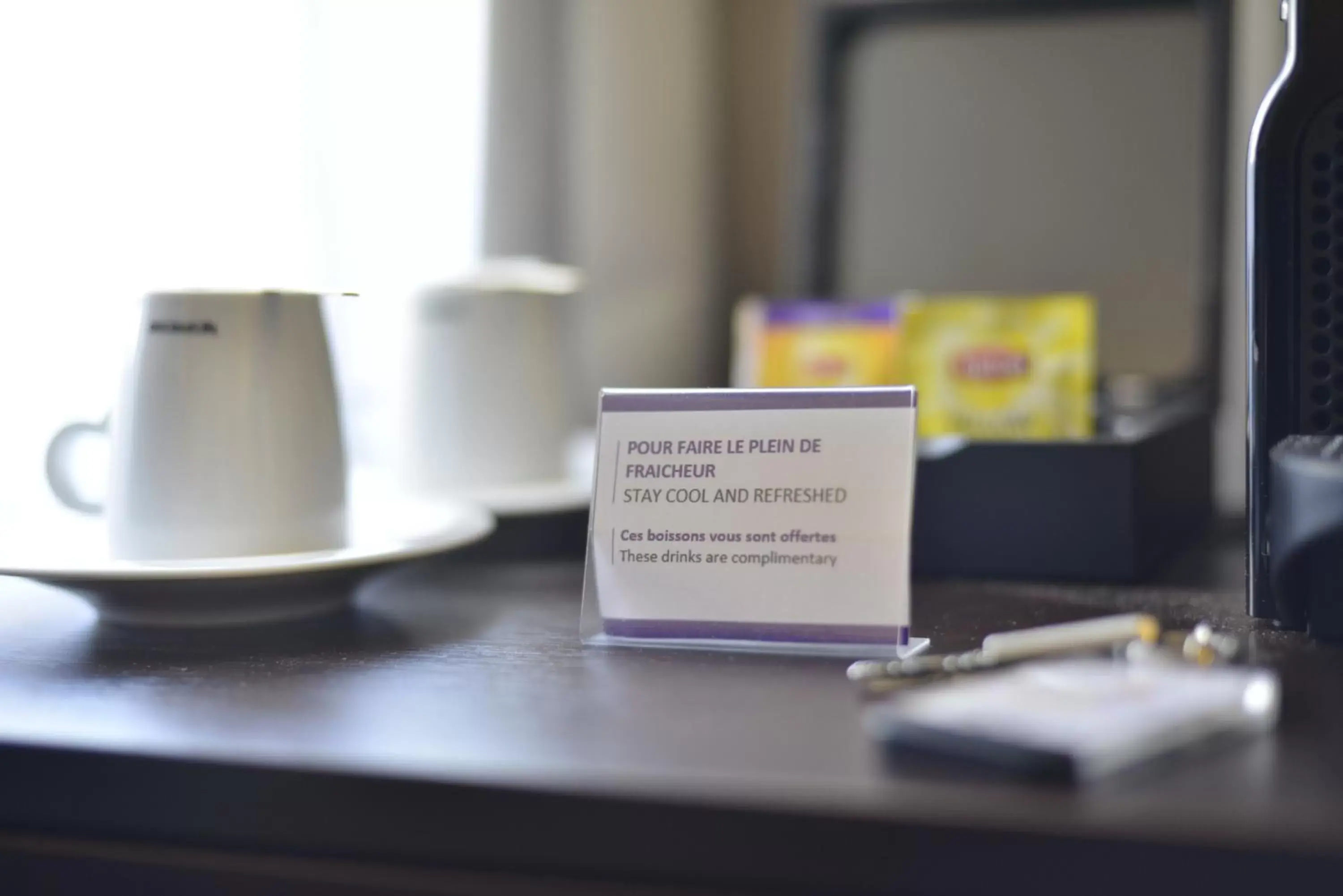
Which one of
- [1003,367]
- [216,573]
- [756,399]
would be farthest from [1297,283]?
[216,573]

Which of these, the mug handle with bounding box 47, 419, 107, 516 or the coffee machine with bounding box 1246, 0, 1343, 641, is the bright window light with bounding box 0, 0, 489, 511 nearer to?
the mug handle with bounding box 47, 419, 107, 516

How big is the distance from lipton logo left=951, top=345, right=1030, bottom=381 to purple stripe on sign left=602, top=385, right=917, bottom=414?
373 mm

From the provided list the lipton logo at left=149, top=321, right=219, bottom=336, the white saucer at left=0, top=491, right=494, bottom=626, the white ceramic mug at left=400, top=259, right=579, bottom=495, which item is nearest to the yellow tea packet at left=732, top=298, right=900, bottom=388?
the white ceramic mug at left=400, top=259, right=579, bottom=495

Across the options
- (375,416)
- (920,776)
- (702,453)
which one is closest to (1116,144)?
(375,416)

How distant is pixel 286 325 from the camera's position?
0.63 m

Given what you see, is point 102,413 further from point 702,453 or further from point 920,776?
point 920,776

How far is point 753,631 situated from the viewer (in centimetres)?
56

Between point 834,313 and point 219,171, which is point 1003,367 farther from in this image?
point 219,171

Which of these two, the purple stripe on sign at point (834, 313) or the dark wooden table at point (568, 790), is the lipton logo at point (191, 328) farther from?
the purple stripe on sign at point (834, 313)

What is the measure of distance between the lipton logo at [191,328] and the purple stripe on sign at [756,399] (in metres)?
0.19

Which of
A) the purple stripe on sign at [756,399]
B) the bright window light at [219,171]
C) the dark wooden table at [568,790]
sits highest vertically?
the bright window light at [219,171]

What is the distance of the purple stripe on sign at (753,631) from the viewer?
21.2 inches

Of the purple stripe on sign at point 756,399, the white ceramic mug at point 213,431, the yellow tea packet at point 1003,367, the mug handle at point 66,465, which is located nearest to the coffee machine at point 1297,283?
the purple stripe on sign at point 756,399

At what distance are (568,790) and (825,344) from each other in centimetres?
66
